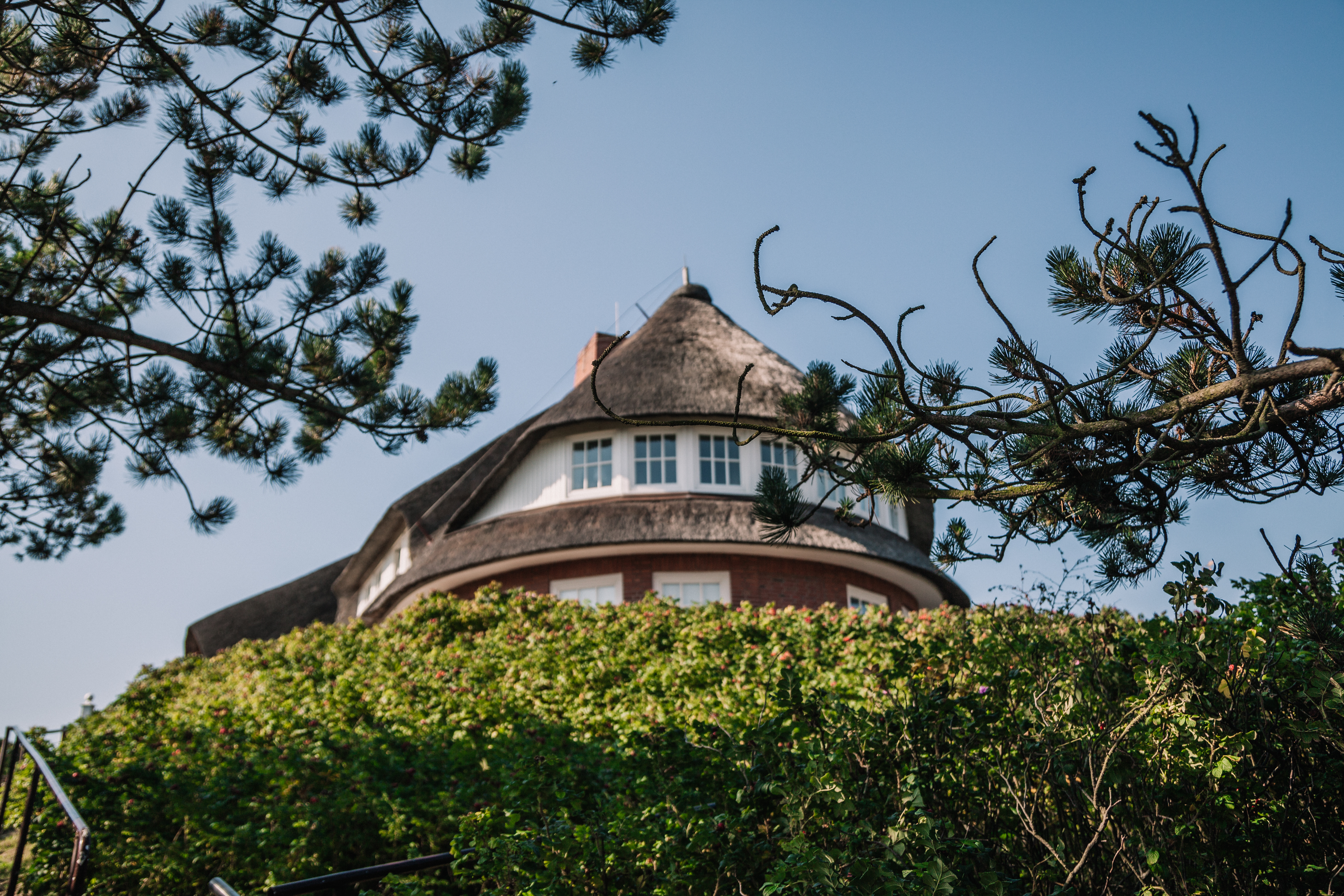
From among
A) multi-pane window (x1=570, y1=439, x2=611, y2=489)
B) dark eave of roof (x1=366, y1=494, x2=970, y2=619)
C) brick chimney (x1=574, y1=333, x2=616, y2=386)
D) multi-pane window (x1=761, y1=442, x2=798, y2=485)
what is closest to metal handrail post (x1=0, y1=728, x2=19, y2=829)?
dark eave of roof (x1=366, y1=494, x2=970, y2=619)

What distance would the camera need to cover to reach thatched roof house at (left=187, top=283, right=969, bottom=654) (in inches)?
564

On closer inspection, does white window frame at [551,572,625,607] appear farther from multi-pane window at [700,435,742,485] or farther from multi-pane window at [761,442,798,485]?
multi-pane window at [761,442,798,485]

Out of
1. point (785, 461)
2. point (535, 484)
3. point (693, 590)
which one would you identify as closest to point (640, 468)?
point (535, 484)

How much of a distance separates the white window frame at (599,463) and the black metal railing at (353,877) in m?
11.2

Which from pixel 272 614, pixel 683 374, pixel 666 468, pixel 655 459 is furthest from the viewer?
pixel 272 614

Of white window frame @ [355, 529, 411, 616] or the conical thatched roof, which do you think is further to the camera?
white window frame @ [355, 529, 411, 616]

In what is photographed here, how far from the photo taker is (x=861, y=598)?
1522 cm

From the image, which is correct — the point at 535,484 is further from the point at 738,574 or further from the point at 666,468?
the point at 738,574

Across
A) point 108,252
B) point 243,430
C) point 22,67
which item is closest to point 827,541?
point 243,430

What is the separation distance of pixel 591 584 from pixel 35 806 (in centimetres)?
822

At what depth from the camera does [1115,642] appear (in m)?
4.54

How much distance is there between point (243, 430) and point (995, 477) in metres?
6.20

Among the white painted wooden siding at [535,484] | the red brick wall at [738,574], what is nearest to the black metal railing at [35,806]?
the red brick wall at [738,574]

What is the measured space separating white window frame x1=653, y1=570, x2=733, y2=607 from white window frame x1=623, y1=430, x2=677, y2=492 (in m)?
1.41
